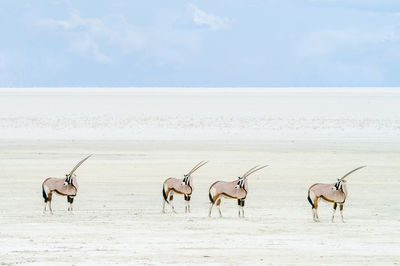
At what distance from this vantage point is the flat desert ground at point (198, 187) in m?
10.2

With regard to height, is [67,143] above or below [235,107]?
below

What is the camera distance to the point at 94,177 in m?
19.6

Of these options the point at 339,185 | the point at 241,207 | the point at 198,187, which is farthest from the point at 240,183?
the point at 198,187

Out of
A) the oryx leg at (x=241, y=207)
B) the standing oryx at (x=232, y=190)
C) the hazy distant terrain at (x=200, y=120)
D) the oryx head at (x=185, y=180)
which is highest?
the hazy distant terrain at (x=200, y=120)

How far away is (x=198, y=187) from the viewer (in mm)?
17734

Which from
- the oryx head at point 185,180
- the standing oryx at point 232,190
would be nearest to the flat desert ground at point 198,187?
A: the standing oryx at point 232,190

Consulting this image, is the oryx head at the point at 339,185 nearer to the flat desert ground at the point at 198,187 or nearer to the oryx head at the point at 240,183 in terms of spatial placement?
the flat desert ground at the point at 198,187

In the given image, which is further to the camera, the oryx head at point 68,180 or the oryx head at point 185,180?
the oryx head at point 185,180

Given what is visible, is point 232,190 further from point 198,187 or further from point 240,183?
point 198,187

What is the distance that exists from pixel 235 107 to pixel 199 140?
20.1 meters

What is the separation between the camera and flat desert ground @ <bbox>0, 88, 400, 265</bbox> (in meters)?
10.2

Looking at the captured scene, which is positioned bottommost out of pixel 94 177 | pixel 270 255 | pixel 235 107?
pixel 270 255

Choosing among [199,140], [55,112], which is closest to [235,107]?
[55,112]

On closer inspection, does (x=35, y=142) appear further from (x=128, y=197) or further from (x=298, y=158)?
(x=128, y=197)
